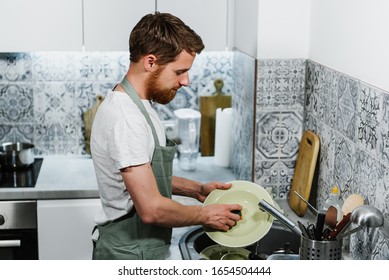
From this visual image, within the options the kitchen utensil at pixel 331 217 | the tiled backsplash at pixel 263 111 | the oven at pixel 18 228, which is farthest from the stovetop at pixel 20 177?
the kitchen utensil at pixel 331 217

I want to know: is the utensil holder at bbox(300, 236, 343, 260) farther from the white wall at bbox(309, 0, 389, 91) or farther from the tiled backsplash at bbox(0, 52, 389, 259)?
the white wall at bbox(309, 0, 389, 91)

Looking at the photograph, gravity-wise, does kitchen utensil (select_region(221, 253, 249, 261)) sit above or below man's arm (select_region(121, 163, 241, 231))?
below

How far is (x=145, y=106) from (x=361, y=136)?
2.24 feet

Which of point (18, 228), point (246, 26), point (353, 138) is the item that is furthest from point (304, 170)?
point (18, 228)

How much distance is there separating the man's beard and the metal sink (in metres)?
0.52

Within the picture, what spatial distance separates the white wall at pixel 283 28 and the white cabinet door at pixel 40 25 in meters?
0.82

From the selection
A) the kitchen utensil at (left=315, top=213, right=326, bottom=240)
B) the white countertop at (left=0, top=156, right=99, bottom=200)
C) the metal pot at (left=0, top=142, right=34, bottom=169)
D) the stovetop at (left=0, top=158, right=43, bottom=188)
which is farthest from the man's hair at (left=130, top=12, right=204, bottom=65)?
the metal pot at (left=0, top=142, right=34, bottom=169)

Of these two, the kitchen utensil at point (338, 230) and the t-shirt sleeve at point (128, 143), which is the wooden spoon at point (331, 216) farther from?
the t-shirt sleeve at point (128, 143)

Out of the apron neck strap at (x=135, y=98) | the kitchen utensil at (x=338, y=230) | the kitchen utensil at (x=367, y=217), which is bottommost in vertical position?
the kitchen utensil at (x=338, y=230)

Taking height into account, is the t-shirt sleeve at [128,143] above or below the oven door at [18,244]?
above

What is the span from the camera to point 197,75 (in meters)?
3.48

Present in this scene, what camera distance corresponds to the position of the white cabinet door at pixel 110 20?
3031 mm

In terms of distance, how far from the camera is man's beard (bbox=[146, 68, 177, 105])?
2027 millimetres
